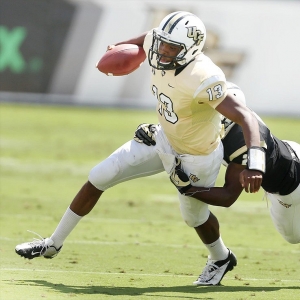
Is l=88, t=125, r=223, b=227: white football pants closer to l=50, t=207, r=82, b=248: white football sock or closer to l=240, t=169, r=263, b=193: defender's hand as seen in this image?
l=50, t=207, r=82, b=248: white football sock

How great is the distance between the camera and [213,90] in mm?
4824

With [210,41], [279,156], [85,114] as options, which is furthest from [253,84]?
[279,156]

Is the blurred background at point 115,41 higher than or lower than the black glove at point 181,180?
lower

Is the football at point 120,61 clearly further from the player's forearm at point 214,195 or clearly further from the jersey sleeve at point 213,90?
the player's forearm at point 214,195

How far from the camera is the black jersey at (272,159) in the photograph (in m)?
5.38

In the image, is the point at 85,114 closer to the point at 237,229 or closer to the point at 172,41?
the point at 237,229

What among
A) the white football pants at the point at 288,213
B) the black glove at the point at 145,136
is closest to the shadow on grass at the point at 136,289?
the white football pants at the point at 288,213

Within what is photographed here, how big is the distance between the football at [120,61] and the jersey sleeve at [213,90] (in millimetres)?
864

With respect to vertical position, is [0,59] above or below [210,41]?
below

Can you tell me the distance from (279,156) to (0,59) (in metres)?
14.1

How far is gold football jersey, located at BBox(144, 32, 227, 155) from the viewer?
4.87m

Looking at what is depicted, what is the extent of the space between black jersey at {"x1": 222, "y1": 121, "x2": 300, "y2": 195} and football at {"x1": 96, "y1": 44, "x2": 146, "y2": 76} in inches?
33.8

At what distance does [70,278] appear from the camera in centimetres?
522

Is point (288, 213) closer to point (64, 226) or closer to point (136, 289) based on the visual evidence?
point (136, 289)
